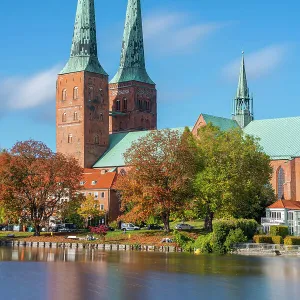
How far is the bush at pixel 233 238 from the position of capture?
7188cm

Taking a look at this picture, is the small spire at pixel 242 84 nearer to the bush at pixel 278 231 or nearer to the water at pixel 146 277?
the bush at pixel 278 231

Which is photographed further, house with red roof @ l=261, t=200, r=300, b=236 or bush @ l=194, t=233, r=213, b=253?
house with red roof @ l=261, t=200, r=300, b=236

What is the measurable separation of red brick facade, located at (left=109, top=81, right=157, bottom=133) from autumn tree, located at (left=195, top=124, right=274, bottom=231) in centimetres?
5412

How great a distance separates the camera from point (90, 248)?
80.0m

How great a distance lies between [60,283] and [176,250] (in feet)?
103

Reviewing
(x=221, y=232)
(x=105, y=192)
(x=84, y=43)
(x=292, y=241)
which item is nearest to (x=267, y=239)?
(x=292, y=241)

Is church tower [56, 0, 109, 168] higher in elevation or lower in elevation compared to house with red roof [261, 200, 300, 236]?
higher

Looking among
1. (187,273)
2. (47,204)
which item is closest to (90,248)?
(47,204)

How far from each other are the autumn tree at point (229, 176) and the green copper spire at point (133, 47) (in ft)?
185

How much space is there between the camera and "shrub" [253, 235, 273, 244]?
249 ft

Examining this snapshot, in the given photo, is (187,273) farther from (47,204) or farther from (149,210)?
(47,204)

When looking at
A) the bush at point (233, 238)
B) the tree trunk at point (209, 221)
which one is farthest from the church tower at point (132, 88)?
the bush at point (233, 238)

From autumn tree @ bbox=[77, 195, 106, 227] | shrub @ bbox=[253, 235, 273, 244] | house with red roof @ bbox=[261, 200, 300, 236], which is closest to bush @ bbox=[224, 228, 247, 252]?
shrub @ bbox=[253, 235, 273, 244]

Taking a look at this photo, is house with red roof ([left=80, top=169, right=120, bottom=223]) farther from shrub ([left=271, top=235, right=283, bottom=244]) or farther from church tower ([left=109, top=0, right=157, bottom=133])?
shrub ([left=271, top=235, right=283, bottom=244])
